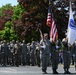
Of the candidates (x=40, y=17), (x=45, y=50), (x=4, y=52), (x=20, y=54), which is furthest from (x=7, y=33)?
(x=45, y=50)

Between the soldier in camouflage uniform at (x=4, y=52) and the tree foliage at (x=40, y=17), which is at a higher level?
the tree foliage at (x=40, y=17)

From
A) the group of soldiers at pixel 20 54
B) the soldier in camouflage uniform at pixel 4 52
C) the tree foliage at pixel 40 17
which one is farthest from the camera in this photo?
the tree foliage at pixel 40 17

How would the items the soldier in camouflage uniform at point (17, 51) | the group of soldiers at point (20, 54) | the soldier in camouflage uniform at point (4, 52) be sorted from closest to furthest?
the soldier in camouflage uniform at point (17, 51) < the group of soldiers at point (20, 54) < the soldier in camouflage uniform at point (4, 52)

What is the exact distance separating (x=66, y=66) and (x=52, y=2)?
2169 centimetres

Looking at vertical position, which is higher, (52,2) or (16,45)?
(52,2)

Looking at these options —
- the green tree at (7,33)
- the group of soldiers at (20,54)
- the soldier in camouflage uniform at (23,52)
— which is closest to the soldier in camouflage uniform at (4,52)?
the group of soldiers at (20,54)

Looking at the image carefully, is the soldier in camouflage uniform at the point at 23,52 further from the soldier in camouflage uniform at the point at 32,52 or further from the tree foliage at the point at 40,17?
the tree foliage at the point at 40,17

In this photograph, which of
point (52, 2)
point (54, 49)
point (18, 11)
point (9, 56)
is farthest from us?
point (18, 11)

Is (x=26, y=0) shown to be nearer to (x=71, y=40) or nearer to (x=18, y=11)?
(x=71, y=40)

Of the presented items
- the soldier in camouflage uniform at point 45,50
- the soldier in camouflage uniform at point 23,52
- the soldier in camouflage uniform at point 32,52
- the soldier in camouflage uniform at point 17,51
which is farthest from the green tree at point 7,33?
the soldier in camouflage uniform at point 45,50

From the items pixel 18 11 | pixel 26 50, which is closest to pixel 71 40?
pixel 26 50

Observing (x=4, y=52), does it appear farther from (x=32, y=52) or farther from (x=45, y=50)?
(x=45, y=50)

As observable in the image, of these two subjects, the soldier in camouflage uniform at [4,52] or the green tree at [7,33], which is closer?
the soldier in camouflage uniform at [4,52]

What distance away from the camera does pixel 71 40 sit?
27.6 m
